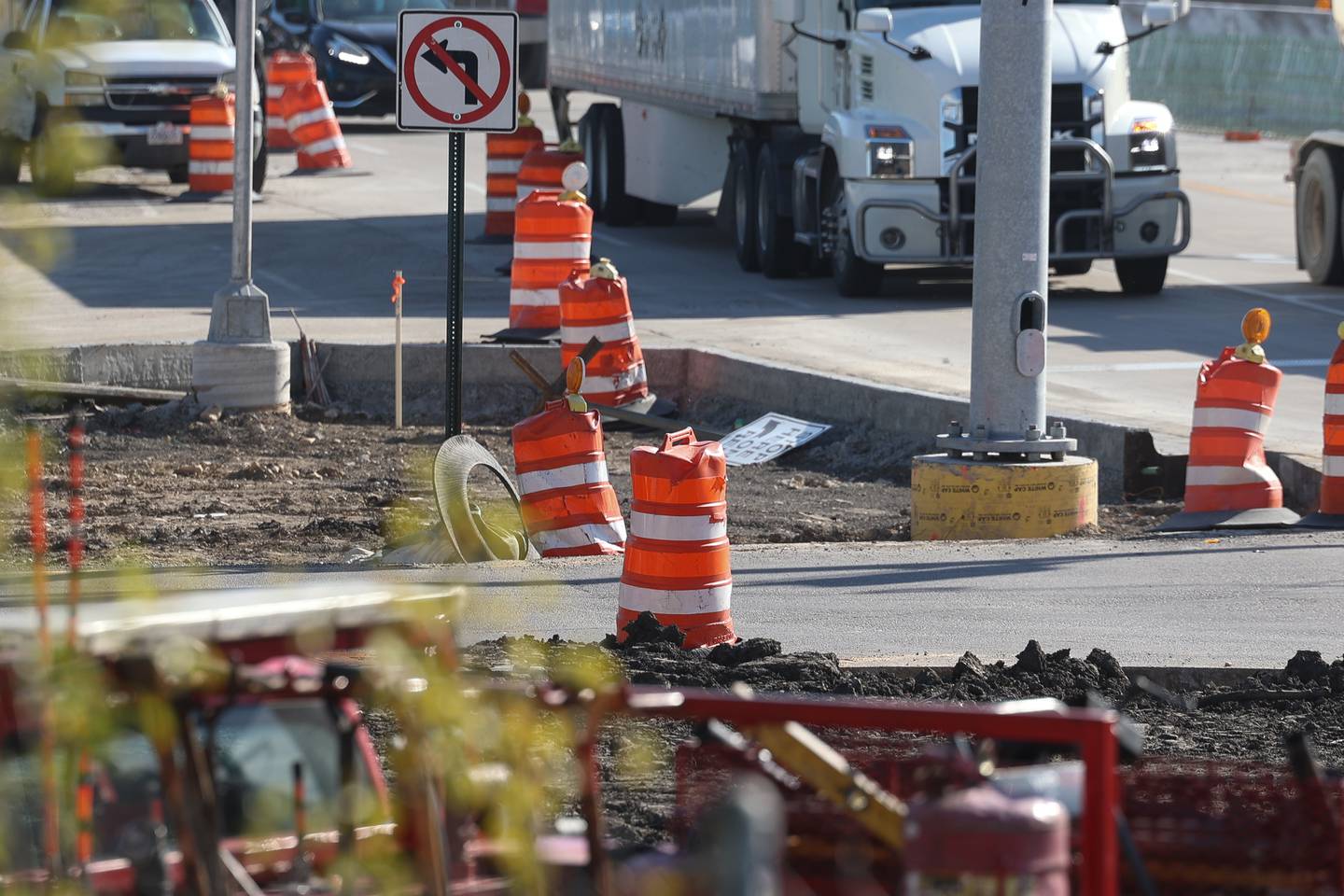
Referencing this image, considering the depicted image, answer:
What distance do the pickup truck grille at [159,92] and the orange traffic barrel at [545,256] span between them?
35.8 feet

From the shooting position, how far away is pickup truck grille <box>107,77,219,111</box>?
26.0m

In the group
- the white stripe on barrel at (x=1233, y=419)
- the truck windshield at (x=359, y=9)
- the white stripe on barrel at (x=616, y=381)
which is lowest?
the white stripe on barrel at (x=616, y=381)

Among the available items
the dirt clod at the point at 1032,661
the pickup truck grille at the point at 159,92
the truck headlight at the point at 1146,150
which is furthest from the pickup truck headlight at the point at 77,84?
the pickup truck grille at the point at 159,92

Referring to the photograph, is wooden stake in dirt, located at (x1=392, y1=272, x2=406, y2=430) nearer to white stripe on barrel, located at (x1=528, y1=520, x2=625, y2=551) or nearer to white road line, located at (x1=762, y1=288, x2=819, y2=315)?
white stripe on barrel, located at (x1=528, y1=520, x2=625, y2=551)

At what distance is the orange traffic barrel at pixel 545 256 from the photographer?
16.3 metres

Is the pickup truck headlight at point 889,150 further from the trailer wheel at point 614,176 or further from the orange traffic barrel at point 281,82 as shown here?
the orange traffic barrel at point 281,82

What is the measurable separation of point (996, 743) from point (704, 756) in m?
1.90

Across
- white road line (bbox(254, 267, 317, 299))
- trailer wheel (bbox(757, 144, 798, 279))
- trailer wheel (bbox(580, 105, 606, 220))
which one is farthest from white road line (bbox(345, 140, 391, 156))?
trailer wheel (bbox(757, 144, 798, 279))

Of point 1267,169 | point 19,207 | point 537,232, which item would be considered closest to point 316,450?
point 537,232

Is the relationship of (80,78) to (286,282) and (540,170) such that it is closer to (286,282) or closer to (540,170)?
(286,282)

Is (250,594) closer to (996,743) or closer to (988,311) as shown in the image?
(996,743)

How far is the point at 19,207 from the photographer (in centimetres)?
282

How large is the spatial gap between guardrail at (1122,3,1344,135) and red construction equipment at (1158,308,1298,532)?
24.6 metres

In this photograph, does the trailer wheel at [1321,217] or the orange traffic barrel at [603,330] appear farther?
the trailer wheel at [1321,217]
